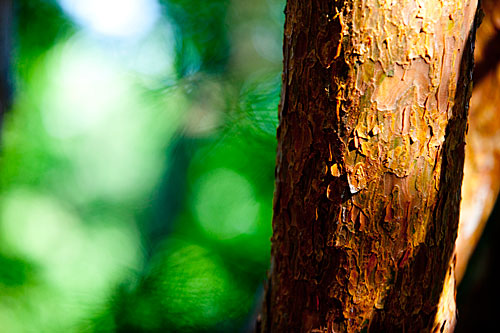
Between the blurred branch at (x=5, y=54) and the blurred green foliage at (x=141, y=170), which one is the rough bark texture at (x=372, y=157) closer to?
the blurred green foliage at (x=141, y=170)

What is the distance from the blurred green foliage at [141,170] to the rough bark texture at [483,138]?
2.01ft

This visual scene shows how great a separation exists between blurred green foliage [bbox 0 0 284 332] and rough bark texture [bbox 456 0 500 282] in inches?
24.1

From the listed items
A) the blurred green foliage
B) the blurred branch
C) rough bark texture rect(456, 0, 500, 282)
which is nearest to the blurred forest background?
the blurred green foliage

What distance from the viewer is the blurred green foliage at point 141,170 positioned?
4.76 ft

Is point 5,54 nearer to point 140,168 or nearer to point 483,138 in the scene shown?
point 140,168

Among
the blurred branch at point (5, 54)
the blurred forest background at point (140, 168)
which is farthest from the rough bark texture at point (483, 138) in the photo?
the blurred branch at point (5, 54)

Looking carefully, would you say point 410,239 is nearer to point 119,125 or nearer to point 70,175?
point 119,125

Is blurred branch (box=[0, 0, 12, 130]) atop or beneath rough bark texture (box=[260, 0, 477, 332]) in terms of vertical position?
atop

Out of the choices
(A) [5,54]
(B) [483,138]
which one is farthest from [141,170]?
(B) [483,138]

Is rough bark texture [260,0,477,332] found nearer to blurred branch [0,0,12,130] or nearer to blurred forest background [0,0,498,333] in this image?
blurred forest background [0,0,498,333]

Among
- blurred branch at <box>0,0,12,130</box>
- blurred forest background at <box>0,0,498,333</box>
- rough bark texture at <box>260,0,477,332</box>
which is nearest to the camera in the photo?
rough bark texture at <box>260,0,477,332</box>

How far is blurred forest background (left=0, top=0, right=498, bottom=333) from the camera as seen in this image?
1.45m

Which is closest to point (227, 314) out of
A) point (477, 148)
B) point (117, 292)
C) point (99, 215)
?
point (117, 292)

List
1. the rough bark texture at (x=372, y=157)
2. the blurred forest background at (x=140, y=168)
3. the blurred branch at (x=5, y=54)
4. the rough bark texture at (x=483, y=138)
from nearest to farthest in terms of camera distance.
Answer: the rough bark texture at (x=372, y=157) < the rough bark texture at (x=483, y=138) < the blurred branch at (x=5, y=54) < the blurred forest background at (x=140, y=168)
